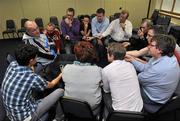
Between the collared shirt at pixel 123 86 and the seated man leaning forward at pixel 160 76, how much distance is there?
8.1 inches

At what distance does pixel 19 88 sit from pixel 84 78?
24.5 inches

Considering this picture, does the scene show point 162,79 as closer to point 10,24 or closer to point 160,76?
point 160,76

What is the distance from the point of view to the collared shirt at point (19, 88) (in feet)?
5.25

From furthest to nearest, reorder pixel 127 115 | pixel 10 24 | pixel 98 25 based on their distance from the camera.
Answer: pixel 10 24 < pixel 98 25 < pixel 127 115

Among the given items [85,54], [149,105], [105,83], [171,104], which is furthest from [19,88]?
[171,104]

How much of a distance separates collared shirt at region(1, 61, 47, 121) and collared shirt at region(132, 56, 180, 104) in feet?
3.65

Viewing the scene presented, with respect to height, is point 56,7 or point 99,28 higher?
point 56,7

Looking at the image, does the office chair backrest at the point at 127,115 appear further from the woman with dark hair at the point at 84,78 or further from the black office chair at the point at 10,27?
the black office chair at the point at 10,27

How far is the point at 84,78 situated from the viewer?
1.69 metres

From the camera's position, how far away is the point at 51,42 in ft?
10.6

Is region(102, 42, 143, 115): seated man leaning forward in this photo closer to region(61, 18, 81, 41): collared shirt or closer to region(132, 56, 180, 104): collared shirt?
region(132, 56, 180, 104): collared shirt

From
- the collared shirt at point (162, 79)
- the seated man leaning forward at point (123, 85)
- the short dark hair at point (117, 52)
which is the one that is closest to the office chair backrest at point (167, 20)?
the collared shirt at point (162, 79)

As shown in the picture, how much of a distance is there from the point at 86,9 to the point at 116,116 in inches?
250

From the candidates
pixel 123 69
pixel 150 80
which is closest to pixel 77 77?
pixel 123 69
